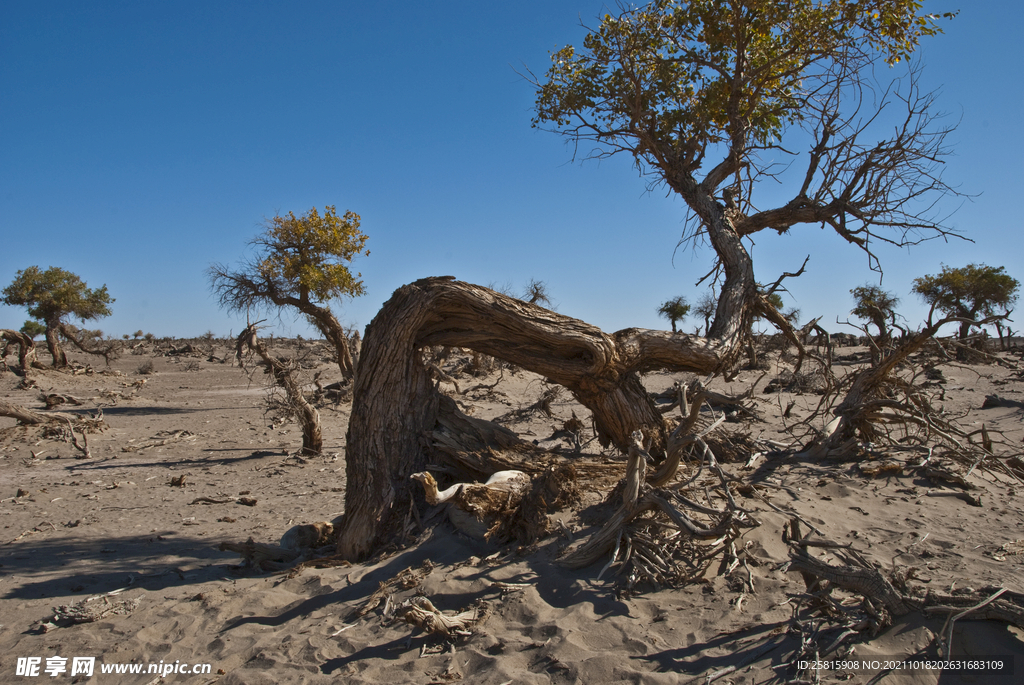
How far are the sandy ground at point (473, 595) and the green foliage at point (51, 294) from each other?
721 inches

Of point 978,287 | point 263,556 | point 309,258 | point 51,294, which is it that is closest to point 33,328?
point 51,294

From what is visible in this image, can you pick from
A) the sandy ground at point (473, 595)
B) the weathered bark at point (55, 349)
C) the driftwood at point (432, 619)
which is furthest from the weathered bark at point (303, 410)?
the weathered bark at point (55, 349)

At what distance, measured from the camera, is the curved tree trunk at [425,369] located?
17.0 feet

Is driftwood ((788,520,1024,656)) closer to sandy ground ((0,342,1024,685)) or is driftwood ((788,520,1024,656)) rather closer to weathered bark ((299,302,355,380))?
sandy ground ((0,342,1024,685))

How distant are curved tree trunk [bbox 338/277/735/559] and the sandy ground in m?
0.50

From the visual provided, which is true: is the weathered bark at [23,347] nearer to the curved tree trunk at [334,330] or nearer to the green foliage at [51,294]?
the green foliage at [51,294]

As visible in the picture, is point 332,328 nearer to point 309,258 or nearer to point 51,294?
point 309,258

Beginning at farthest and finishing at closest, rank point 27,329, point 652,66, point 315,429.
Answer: point 27,329, point 315,429, point 652,66

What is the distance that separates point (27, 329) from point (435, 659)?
3709cm

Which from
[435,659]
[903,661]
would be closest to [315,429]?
[435,659]

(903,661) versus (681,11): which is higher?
(681,11)

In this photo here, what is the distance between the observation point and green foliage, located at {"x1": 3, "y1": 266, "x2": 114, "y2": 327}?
21.8 m

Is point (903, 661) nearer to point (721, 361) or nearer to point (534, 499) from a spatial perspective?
point (534, 499)

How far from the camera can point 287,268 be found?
14.8 m
